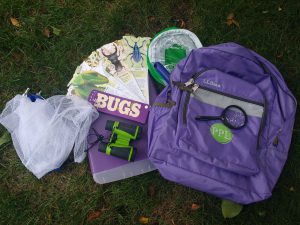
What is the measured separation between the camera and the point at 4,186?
6.16 ft

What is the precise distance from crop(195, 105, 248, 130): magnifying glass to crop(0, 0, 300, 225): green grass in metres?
0.51

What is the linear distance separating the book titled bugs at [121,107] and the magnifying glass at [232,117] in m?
0.39

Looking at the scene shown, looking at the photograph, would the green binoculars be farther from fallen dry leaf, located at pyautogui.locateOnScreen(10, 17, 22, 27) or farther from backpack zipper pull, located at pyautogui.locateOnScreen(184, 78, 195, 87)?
fallen dry leaf, located at pyautogui.locateOnScreen(10, 17, 22, 27)

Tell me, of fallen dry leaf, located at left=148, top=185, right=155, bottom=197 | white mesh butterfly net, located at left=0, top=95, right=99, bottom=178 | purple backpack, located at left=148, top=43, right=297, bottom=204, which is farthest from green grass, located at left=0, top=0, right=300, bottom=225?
purple backpack, located at left=148, top=43, right=297, bottom=204

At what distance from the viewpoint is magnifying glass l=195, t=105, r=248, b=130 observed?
159 cm

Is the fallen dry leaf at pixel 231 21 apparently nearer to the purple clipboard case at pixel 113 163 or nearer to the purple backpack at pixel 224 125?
the purple backpack at pixel 224 125

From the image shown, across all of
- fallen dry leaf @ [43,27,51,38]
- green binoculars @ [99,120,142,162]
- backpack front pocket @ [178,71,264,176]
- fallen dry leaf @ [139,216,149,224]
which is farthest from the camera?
fallen dry leaf @ [43,27,51,38]

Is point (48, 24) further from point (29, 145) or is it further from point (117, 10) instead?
point (29, 145)

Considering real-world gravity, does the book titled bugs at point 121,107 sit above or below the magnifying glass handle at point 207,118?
below

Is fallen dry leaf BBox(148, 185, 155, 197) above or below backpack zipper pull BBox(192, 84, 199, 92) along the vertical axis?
below

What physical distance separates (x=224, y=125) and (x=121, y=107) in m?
0.59

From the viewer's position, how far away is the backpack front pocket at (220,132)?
156 cm

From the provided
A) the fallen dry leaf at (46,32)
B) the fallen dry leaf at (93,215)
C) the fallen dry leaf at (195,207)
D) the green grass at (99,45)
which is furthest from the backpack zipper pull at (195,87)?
the fallen dry leaf at (46,32)

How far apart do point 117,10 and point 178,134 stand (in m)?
0.95
